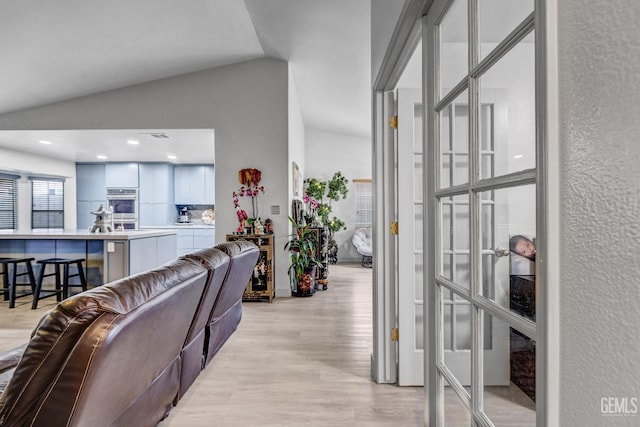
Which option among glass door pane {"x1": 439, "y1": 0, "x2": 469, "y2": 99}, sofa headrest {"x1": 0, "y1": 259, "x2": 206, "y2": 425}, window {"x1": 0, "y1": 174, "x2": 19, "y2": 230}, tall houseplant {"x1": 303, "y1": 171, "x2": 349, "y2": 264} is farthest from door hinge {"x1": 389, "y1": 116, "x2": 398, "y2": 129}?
window {"x1": 0, "y1": 174, "x2": 19, "y2": 230}

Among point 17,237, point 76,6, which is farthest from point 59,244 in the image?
point 76,6

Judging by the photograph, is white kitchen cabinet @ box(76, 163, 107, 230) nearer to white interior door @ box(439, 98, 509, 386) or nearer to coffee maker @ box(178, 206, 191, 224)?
coffee maker @ box(178, 206, 191, 224)

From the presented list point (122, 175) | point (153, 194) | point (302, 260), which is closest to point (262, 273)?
point (302, 260)

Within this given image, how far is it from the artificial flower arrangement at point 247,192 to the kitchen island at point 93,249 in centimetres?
141

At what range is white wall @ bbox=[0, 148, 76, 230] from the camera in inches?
262

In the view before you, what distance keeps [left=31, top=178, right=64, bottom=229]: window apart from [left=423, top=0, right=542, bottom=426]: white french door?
351 inches

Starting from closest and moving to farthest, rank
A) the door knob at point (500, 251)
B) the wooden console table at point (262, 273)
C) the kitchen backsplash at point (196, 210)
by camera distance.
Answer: the door knob at point (500, 251) → the wooden console table at point (262, 273) → the kitchen backsplash at point (196, 210)

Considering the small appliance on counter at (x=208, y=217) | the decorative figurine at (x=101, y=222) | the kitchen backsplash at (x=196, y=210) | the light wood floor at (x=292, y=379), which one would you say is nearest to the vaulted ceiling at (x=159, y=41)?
the decorative figurine at (x=101, y=222)

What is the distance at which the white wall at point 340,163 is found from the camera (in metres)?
8.23

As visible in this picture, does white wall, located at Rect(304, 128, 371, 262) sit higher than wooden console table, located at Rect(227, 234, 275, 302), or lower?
higher

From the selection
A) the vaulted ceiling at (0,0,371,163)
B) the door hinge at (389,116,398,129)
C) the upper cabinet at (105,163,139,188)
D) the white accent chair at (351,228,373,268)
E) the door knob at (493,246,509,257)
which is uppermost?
the vaulted ceiling at (0,0,371,163)

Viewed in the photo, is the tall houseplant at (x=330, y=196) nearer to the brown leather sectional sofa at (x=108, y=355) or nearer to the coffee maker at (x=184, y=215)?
the coffee maker at (x=184, y=215)

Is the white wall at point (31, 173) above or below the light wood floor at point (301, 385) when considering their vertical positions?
above

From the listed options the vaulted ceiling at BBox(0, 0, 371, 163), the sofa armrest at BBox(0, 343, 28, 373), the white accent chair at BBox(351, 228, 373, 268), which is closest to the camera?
the sofa armrest at BBox(0, 343, 28, 373)
